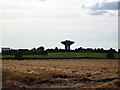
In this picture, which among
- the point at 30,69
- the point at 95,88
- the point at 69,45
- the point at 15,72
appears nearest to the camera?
the point at 95,88

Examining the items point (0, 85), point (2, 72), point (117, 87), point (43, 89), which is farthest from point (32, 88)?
point (117, 87)

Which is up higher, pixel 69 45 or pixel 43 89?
pixel 69 45

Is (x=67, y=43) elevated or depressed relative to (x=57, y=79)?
elevated

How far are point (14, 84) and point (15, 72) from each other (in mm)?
2671

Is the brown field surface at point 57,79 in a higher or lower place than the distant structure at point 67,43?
lower

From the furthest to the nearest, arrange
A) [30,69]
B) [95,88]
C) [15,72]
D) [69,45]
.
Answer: [69,45], [30,69], [15,72], [95,88]

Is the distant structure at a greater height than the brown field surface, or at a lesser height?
greater

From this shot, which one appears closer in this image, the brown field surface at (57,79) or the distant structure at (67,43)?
the brown field surface at (57,79)

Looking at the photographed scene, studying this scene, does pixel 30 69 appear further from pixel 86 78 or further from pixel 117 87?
pixel 117 87

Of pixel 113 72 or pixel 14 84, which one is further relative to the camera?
pixel 113 72

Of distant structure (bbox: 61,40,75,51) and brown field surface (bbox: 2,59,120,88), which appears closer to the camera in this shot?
brown field surface (bbox: 2,59,120,88)

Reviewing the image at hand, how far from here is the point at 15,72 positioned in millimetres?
25344

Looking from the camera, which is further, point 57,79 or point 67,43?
point 67,43

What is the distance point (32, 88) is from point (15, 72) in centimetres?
→ 349
